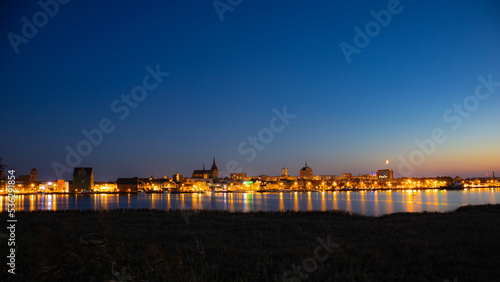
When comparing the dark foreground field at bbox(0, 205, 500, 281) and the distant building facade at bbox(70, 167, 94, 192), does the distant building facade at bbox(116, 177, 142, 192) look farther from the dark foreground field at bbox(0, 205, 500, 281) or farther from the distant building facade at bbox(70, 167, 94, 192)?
the dark foreground field at bbox(0, 205, 500, 281)

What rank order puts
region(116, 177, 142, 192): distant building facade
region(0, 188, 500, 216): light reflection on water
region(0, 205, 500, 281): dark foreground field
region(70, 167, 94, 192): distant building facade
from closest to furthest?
1. region(0, 205, 500, 281): dark foreground field
2. region(0, 188, 500, 216): light reflection on water
3. region(70, 167, 94, 192): distant building facade
4. region(116, 177, 142, 192): distant building facade

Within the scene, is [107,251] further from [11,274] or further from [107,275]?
[11,274]

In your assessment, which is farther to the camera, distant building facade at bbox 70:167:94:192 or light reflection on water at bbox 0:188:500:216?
distant building facade at bbox 70:167:94:192

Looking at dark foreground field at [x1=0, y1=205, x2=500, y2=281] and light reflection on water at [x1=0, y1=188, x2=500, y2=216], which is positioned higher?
dark foreground field at [x1=0, y1=205, x2=500, y2=281]

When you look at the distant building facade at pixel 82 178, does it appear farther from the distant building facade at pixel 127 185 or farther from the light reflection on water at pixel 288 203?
the light reflection on water at pixel 288 203

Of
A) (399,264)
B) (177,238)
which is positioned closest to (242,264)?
(399,264)

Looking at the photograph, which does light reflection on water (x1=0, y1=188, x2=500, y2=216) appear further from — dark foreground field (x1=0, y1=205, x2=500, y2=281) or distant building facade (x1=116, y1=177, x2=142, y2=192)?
distant building facade (x1=116, y1=177, x2=142, y2=192)

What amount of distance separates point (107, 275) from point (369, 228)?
14.3 meters

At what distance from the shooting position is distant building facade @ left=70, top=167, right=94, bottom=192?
136m

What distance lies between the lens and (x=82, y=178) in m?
137

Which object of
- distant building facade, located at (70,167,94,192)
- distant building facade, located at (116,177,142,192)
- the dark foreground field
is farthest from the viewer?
distant building facade, located at (116,177,142,192)

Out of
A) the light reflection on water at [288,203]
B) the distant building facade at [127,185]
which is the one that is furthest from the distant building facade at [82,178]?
the light reflection on water at [288,203]

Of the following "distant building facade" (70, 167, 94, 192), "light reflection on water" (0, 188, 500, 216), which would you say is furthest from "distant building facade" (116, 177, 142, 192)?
"light reflection on water" (0, 188, 500, 216)

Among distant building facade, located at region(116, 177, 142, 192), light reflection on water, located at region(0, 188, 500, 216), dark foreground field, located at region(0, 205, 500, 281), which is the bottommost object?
light reflection on water, located at region(0, 188, 500, 216)
